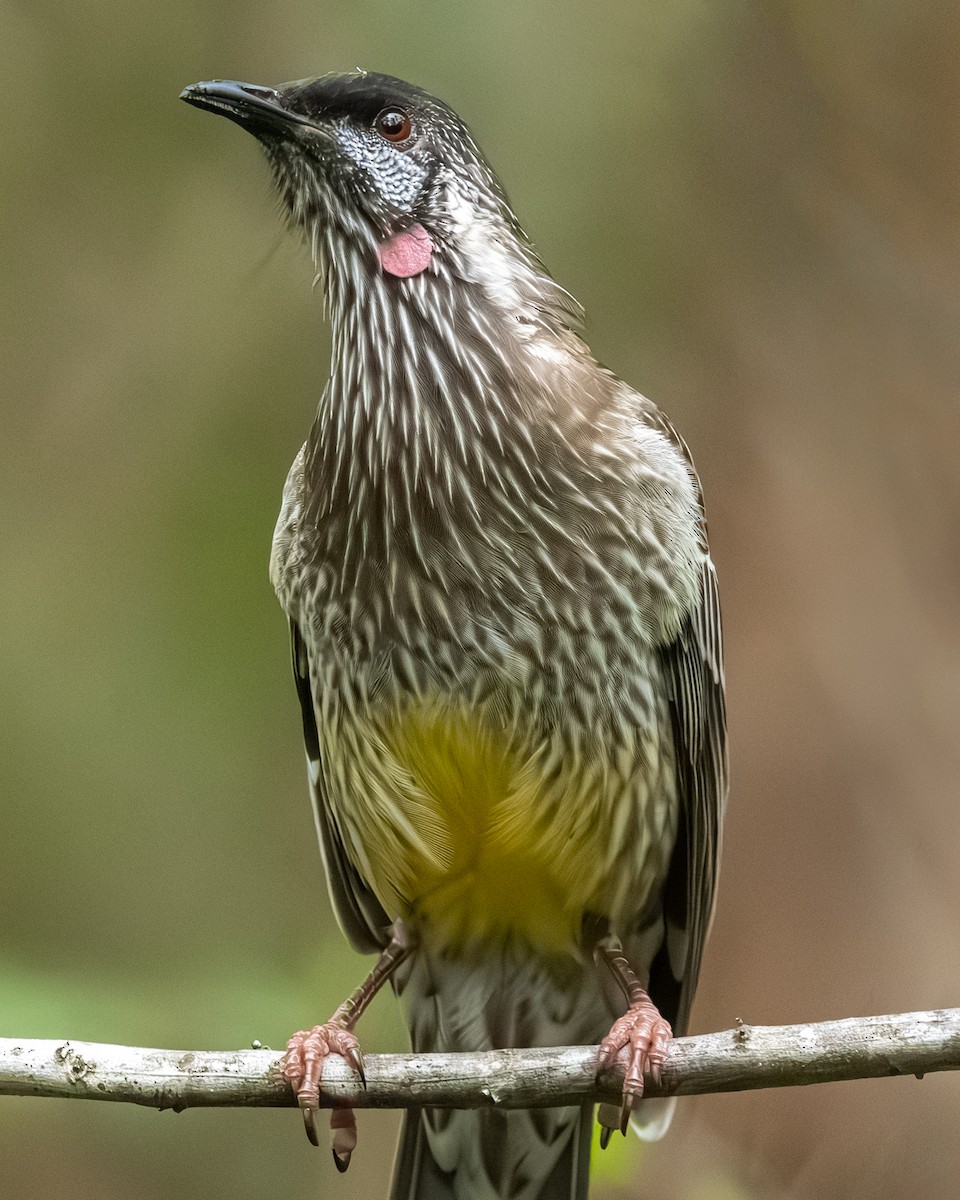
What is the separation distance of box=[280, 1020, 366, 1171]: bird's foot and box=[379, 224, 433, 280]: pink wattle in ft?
4.57

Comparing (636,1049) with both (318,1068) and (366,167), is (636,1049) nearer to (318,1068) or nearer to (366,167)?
(318,1068)

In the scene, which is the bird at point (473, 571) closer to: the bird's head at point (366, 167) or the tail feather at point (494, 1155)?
the bird's head at point (366, 167)

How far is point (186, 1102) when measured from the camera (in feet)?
7.30

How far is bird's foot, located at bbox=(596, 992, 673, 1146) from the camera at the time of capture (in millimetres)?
2396

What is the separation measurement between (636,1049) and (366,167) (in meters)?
1.66

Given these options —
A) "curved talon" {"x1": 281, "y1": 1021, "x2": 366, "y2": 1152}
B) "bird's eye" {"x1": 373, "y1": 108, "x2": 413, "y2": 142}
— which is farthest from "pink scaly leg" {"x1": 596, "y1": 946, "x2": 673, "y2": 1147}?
"bird's eye" {"x1": 373, "y1": 108, "x2": 413, "y2": 142}

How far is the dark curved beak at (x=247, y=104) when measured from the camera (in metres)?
2.57

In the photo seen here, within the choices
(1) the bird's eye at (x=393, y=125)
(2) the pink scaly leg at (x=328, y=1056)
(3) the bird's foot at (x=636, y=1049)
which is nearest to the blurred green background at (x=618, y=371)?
(2) the pink scaly leg at (x=328, y=1056)

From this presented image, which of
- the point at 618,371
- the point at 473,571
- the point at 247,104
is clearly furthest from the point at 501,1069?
the point at 618,371

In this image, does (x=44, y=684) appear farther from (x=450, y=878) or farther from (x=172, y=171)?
(x=450, y=878)

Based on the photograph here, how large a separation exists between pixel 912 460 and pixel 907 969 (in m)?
1.30

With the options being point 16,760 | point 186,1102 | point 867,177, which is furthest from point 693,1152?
point 867,177

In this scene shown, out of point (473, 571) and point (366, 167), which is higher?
point (366, 167)

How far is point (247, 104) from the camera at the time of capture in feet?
8.55
